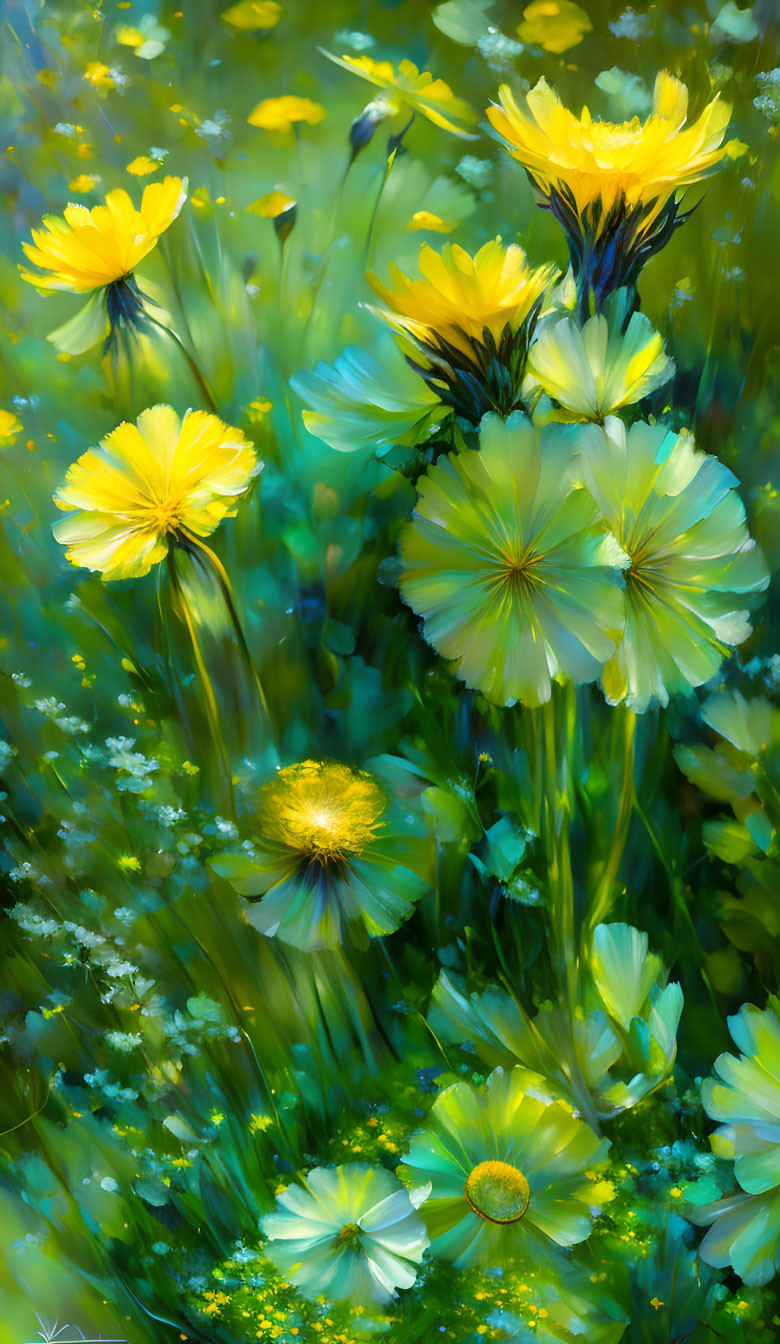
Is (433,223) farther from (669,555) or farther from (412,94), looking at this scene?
(669,555)

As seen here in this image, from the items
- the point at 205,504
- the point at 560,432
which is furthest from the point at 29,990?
the point at 560,432

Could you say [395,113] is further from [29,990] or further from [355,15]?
[29,990]

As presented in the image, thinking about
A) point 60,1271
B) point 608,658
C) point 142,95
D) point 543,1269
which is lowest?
point 60,1271

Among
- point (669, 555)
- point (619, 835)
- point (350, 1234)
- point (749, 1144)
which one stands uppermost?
point (669, 555)

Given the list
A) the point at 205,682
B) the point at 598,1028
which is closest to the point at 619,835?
the point at 598,1028

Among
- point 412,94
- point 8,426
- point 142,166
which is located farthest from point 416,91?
point 8,426

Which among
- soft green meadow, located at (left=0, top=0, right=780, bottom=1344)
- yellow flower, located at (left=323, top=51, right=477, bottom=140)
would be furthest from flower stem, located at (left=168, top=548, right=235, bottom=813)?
yellow flower, located at (left=323, top=51, right=477, bottom=140)

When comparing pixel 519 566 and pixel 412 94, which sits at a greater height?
pixel 412 94
